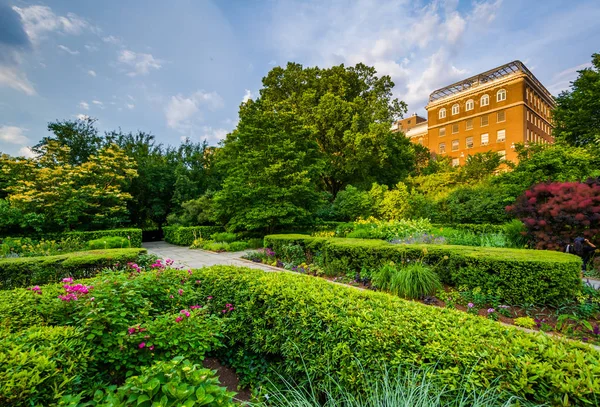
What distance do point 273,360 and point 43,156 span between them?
1845 centimetres

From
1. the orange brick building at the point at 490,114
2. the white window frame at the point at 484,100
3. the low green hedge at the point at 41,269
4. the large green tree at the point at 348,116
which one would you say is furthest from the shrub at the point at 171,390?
the white window frame at the point at 484,100

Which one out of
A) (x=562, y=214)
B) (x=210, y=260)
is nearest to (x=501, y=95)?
(x=562, y=214)

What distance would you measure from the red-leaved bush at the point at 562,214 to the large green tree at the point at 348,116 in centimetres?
1088

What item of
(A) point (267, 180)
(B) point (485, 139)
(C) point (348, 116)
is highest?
(B) point (485, 139)

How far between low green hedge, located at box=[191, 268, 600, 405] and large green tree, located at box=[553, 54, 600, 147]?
57.4 feet

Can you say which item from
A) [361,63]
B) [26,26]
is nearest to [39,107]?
[26,26]

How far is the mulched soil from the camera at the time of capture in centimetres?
253

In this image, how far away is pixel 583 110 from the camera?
14516mm

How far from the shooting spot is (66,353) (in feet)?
5.89

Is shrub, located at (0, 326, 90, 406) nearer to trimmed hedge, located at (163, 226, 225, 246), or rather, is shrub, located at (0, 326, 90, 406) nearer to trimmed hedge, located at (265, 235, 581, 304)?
trimmed hedge, located at (265, 235, 581, 304)

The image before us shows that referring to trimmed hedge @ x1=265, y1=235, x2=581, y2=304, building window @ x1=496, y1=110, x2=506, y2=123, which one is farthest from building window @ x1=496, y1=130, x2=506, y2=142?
trimmed hedge @ x1=265, y1=235, x2=581, y2=304

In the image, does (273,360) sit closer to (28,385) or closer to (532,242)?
(28,385)

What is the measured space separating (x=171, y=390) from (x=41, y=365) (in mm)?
920

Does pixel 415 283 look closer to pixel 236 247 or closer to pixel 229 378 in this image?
pixel 229 378
